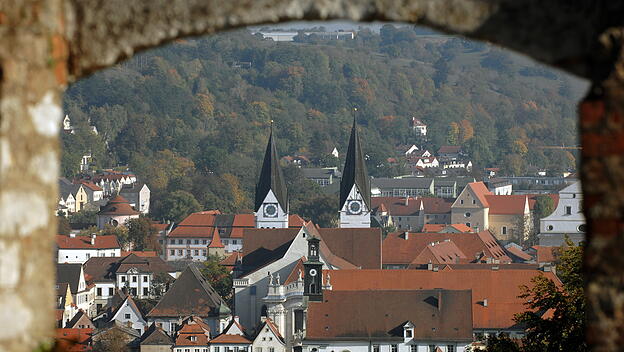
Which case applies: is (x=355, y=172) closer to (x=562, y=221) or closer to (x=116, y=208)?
(x=562, y=221)

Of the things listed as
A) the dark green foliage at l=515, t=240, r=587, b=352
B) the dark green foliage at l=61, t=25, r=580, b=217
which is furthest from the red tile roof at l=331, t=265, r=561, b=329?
the dark green foliage at l=61, t=25, r=580, b=217

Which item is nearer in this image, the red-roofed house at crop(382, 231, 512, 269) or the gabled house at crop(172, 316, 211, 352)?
the gabled house at crop(172, 316, 211, 352)

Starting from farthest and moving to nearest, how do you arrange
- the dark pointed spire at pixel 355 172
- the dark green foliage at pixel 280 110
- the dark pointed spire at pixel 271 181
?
the dark green foliage at pixel 280 110 → the dark pointed spire at pixel 355 172 → the dark pointed spire at pixel 271 181

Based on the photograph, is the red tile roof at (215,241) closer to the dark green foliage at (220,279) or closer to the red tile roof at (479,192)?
the dark green foliage at (220,279)

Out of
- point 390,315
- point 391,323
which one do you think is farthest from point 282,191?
point 391,323

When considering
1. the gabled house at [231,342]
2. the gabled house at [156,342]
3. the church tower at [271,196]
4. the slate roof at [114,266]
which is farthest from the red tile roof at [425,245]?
the gabled house at [156,342]

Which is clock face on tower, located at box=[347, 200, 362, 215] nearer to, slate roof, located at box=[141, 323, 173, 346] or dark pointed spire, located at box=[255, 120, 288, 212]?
dark pointed spire, located at box=[255, 120, 288, 212]

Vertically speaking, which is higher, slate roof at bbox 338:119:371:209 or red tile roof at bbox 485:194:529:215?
red tile roof at bbox 485:194:529:215
